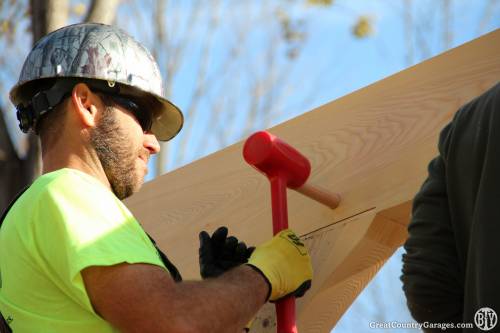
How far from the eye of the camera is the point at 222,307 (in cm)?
248

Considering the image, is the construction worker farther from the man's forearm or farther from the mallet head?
the mallet head

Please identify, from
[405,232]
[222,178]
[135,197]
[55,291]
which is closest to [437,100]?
[405,232]

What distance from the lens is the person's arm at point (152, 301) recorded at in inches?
93.4

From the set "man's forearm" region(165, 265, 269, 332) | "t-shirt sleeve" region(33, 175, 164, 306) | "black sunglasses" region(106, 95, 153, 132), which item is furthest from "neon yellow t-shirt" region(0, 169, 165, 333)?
"black sunglasses" region(106, 95, 153, 132)

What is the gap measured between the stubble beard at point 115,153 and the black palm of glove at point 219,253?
0.31 meters

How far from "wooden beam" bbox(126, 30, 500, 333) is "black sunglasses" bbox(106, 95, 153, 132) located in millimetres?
490

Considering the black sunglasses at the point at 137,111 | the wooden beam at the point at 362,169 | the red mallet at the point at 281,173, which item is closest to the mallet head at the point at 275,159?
the red mallet at the point at 281,173

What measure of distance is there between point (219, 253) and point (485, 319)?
1064 mm

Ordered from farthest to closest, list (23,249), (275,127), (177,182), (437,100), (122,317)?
(177,182), (275,127), (437,100), (23,249), (122,317)

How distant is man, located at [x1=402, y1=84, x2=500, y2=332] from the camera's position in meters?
1.96

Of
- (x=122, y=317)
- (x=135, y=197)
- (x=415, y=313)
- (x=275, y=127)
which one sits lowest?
(x=122, y=317)

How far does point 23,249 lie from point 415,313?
1.07 metres

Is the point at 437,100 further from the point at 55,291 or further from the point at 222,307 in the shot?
the point at 55,291

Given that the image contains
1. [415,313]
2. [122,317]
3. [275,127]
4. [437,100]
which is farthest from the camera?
[275,127]
